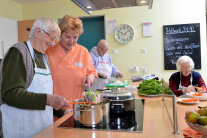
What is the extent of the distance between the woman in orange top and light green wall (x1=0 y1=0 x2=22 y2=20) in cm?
286

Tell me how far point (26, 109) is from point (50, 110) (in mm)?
218

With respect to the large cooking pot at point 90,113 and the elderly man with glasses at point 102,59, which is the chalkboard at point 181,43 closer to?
the elderly man with glasses at point 102,59

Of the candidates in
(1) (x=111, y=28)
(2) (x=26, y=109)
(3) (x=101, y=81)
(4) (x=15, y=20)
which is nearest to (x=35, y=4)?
(4) (x=15, y=20)

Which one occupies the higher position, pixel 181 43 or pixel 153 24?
pixel 153 24

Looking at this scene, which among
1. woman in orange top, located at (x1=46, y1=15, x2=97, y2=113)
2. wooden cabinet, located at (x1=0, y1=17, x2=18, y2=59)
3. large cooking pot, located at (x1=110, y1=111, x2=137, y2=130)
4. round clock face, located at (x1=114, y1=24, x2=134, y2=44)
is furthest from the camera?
round clock face, located at (x1=114, y1=24, x2=134, y2=44)

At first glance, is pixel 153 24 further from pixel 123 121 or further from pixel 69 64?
pixel 123 121

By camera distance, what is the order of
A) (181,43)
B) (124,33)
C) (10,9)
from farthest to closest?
1. (10,9)
2. (124,33)
3. (181,43)

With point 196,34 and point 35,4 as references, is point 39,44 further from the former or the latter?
point 35,4

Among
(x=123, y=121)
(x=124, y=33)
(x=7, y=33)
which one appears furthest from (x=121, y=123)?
(x=7, y=33)

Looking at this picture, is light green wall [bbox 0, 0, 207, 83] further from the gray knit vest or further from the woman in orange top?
the gray knit vest

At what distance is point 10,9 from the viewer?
412cm

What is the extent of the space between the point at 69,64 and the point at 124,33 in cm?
239

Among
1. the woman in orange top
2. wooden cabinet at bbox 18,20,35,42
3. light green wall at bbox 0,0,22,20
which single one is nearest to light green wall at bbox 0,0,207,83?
wooden cabinet at bbox 18,20,35,42

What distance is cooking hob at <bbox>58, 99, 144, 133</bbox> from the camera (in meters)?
1.00
